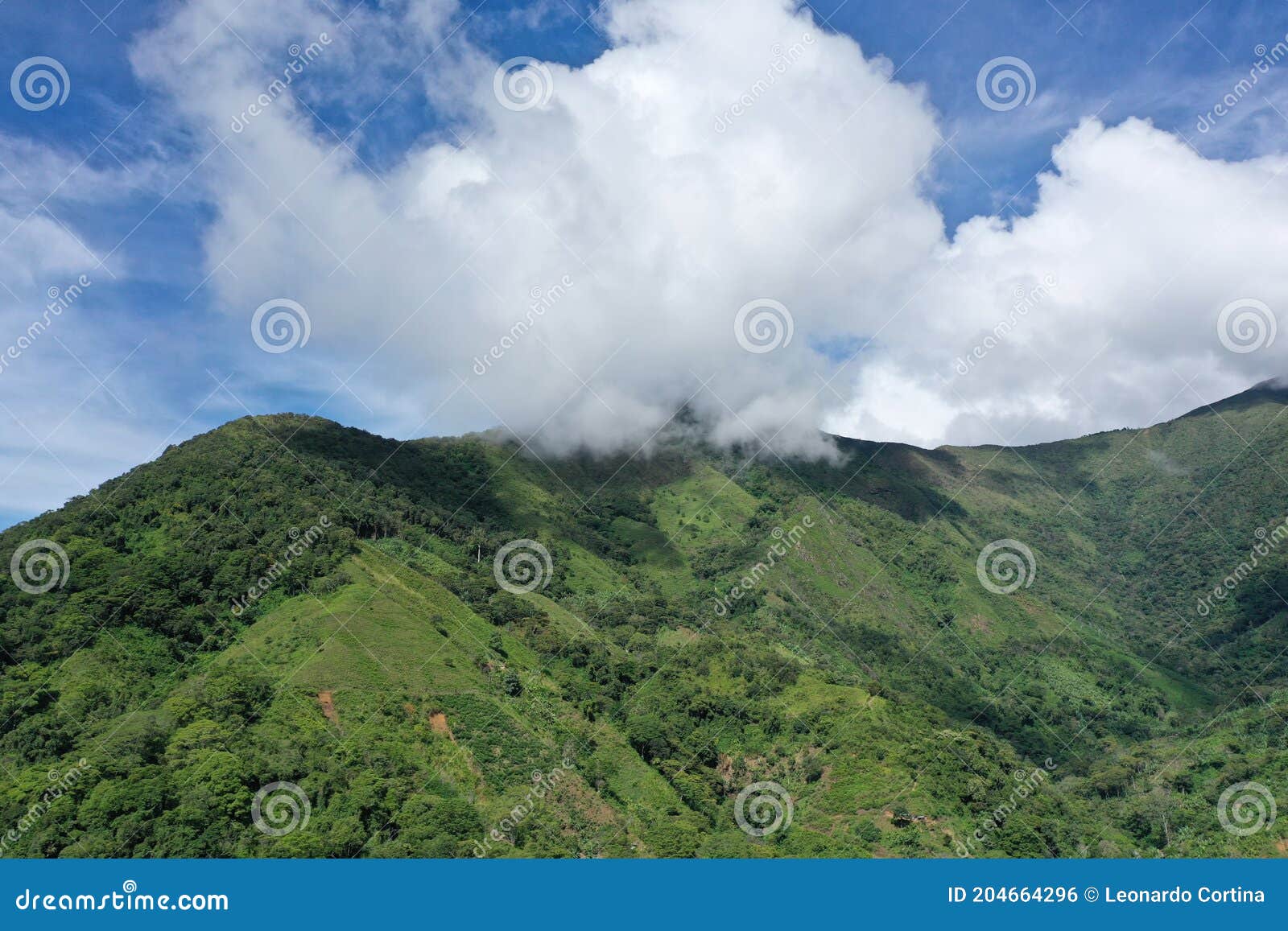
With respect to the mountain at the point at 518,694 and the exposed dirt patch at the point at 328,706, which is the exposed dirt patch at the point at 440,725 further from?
the exposed dirt patch at the point at 328,706

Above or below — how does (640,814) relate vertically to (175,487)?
below

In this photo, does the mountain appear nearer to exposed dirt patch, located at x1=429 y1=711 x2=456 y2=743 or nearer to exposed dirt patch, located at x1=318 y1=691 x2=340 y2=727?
exposed dirt patch, located at x1=429 y1=711 x2=456 y2=743

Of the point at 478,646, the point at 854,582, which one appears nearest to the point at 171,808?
the point at 478,646

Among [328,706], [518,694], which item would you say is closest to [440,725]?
[328,706]

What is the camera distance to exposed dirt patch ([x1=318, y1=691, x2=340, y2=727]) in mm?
61219

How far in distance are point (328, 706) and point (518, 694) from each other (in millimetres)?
20116

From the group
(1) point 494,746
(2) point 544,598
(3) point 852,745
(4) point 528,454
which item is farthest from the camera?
(4) point 528,454

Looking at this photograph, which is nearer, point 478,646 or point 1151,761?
point 478,646

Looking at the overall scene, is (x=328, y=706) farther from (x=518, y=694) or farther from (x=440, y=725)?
(x=518, y=694)

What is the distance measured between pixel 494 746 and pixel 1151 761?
306 feet

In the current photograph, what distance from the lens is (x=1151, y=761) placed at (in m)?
101

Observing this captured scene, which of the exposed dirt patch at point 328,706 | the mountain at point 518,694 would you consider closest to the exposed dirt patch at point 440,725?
the mountain at point 518,694

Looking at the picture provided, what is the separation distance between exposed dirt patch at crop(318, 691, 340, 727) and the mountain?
358mm

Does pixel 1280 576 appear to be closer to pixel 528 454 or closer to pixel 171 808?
pixel 528 454
